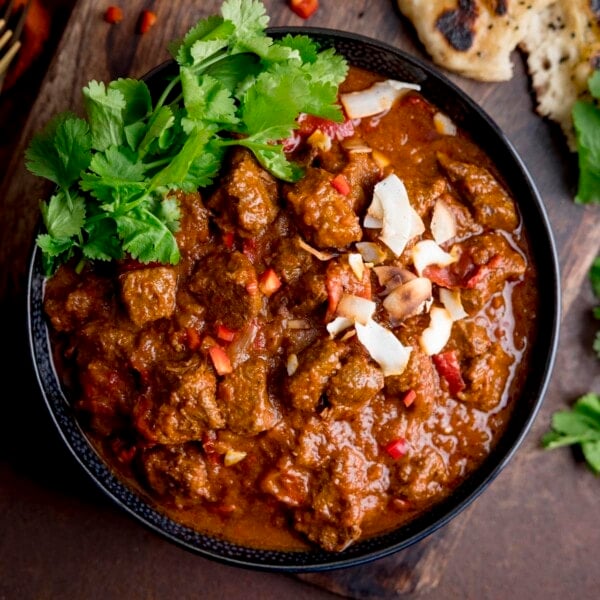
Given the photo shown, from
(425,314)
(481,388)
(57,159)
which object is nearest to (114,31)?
(57,159)

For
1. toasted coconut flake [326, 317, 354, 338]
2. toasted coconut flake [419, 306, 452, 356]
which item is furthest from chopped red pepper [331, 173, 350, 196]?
toasted coconut flake [419, 306, 452, 356]

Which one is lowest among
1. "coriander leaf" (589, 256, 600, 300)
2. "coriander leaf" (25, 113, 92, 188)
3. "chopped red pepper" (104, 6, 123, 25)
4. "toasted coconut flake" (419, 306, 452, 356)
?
"coriander leaf" (589, 256, 600, 300)

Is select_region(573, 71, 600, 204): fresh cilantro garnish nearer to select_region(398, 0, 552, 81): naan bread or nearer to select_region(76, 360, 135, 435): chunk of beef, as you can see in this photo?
select_region(398, 0, 552, 81): naan bread

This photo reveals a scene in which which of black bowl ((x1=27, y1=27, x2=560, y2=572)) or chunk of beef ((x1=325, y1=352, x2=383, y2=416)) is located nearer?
chunk of beef ((x1=325, y1=352, x2=383, y2=416))

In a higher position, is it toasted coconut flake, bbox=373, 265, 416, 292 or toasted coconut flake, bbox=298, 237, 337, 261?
toasted coconut flake, bbox=298, 237, 337, 261

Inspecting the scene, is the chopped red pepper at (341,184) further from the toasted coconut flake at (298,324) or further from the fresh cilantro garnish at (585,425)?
the fresh cilantro garnish at (585,425)

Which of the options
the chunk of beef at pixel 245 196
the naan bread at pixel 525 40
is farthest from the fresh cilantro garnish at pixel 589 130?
the chunk of beef at pixel 245 196

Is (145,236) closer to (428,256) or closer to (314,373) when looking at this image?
(314,373)

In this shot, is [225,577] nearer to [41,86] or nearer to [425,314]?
[425,314]
